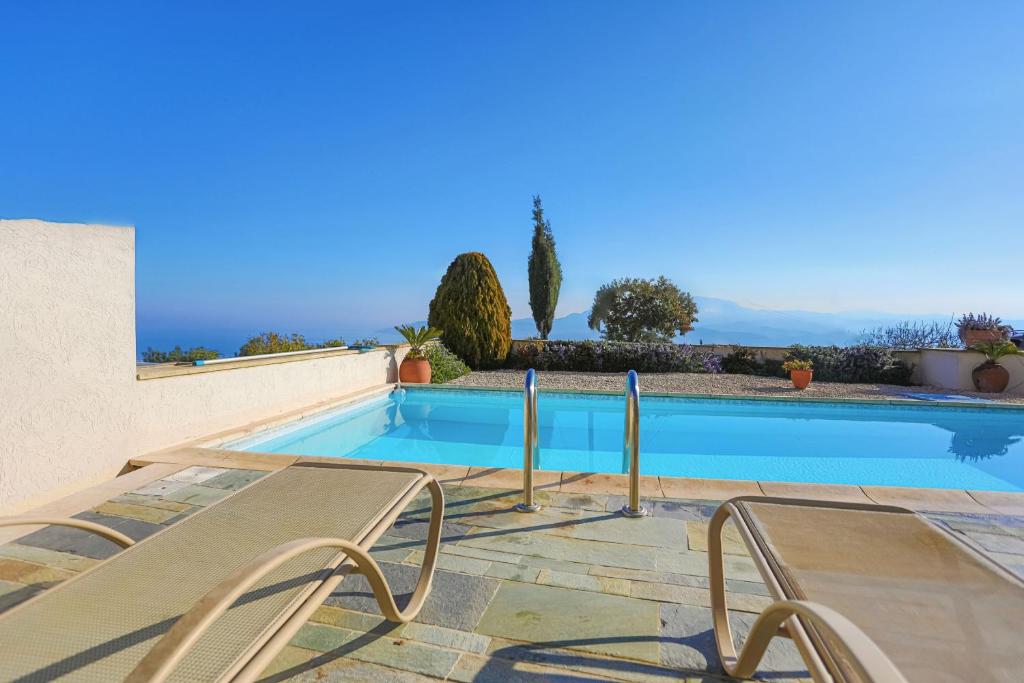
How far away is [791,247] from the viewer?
2278cm

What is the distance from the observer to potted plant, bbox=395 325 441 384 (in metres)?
10.1

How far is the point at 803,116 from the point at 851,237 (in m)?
11.9

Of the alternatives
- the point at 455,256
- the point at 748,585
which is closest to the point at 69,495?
the point at 748,585

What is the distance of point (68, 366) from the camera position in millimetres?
3551

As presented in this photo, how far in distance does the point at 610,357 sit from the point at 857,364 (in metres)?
5.64

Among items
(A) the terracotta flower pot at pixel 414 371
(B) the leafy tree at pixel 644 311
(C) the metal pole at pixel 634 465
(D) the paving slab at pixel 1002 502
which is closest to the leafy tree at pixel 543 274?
(B) the leafy tree at pixel 644 311

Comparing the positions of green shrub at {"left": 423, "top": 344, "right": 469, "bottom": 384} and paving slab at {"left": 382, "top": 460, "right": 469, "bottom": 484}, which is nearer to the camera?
paving slab at {"left": 382, "top": 460, "right": 469, "bottom": 484}

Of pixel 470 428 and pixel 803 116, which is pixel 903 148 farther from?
pixel 470 428

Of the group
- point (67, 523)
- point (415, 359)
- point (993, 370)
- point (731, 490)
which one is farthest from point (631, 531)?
point (993, 370)

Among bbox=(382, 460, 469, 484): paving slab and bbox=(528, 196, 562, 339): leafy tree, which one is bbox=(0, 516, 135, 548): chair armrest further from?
bbox=(528, 196, 562, 339): leafy tree

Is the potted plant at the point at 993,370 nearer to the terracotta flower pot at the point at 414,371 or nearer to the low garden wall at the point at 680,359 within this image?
the low garden wall at the point at 680,359

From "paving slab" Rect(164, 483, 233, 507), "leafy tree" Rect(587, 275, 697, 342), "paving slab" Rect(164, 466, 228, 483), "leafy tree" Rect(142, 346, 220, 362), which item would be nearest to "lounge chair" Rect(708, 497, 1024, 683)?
"paving slab" Rect(164, 483, 233, 507)

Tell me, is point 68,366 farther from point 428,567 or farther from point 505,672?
point 505,672

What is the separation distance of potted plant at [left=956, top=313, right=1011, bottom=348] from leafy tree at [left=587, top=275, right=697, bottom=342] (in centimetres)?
848
